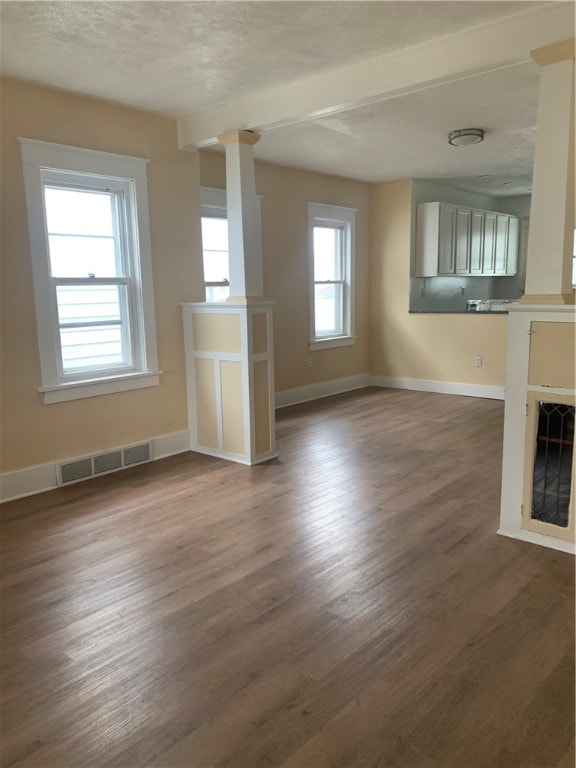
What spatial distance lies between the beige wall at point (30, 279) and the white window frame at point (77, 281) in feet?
0.18

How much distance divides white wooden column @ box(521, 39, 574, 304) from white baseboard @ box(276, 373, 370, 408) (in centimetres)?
385

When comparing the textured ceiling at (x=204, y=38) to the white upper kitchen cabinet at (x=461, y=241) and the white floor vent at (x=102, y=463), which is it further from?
the white upper kitchen cabinet at (x=461, y=241)

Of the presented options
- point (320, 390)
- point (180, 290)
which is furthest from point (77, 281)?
point (320, 390)

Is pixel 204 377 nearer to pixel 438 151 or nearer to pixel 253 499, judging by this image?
pixel 253 499

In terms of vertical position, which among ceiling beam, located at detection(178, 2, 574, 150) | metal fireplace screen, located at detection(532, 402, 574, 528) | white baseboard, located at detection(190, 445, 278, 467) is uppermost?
ceiling beam, located at detection(178, 2, 574, 150)

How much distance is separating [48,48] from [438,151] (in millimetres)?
3703

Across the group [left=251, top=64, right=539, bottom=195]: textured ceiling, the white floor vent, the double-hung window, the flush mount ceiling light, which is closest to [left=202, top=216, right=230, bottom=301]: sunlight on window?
the double-hung window

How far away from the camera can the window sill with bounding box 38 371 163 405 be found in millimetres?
3785

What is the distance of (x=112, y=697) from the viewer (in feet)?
6.13

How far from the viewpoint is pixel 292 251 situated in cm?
621

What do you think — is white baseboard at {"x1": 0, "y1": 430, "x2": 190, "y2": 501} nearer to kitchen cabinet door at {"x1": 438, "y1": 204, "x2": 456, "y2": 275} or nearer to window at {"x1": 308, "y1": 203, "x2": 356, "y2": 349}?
window at {"x1": 308, "y1": 203, "x2": 356, "y2": 349}

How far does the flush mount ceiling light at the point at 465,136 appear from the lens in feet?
15.3

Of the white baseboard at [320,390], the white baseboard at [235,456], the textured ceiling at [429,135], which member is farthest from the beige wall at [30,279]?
the white baseboard at [320,390]

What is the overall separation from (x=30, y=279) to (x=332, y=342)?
12.9ft
